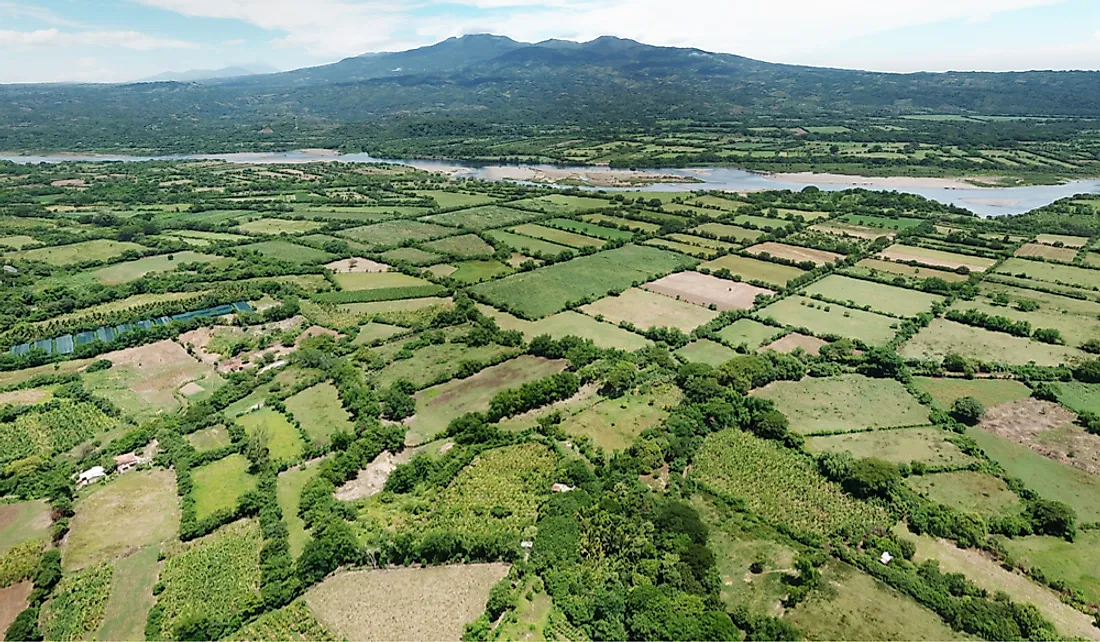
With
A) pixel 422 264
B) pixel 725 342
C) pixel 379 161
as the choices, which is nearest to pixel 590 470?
pixel 725 342

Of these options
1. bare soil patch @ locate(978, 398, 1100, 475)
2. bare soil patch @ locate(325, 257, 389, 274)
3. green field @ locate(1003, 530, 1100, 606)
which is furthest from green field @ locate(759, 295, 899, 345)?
bare soil patch @ locate(325, 257, 389, 274)

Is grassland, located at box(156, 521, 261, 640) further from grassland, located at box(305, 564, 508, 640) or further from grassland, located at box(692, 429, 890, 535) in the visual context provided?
grassland, located at box(692, 429, 890, 535)

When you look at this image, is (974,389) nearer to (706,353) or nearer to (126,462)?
(706,353)

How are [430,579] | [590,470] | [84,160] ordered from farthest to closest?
[84,160] < [590,470] < [430,579]

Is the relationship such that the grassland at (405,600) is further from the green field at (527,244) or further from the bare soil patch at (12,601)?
the green field at (527,244)

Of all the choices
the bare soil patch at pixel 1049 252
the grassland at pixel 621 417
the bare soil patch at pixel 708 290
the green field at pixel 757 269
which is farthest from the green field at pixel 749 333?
the bare soil patch at pixel 1049 252

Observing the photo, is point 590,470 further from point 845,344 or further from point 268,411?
point 845,344
